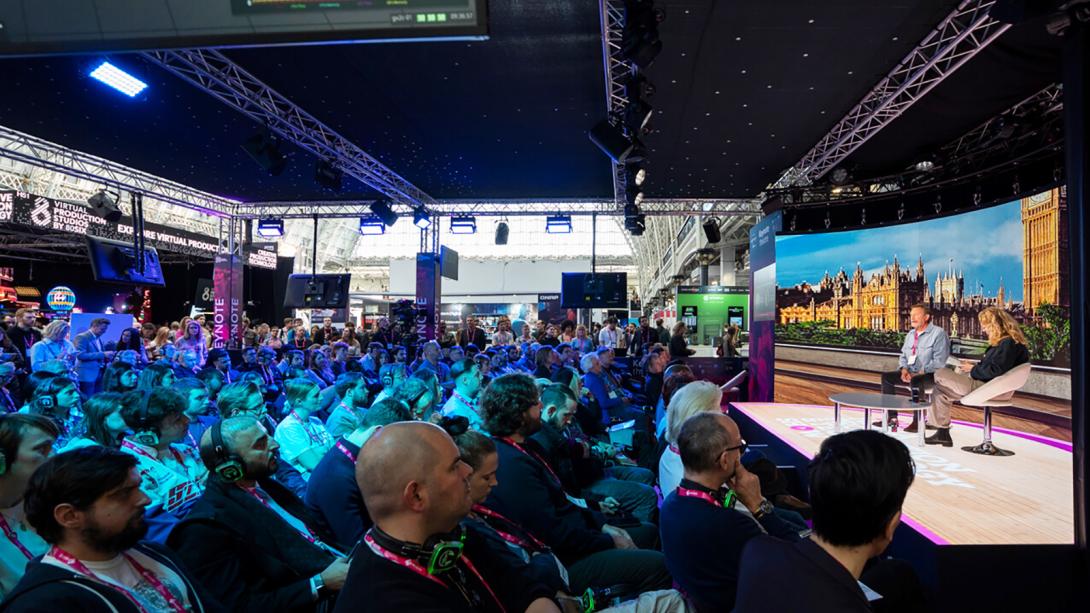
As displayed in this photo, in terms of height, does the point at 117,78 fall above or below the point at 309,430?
above

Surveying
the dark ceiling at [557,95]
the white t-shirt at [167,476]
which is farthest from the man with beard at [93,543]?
the dark ceiling at [557,95]

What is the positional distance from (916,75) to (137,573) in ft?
20.9

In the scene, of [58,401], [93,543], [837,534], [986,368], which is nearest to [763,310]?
[986,368]

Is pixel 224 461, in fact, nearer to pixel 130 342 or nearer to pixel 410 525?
pixel 410 525

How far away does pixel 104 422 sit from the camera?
263 cm

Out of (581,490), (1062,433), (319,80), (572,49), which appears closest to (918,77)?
(572,49)

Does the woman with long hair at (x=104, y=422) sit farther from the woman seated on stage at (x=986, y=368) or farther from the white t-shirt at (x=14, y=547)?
the woman seated on stage at (x=986, y=368)

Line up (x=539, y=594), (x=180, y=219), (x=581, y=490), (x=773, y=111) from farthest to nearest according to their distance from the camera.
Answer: (x=180, y=219) → (x=773, y=111) → (x=581, y=490) → (x=539, y=594)

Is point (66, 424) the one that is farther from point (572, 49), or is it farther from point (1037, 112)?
point (1037, 112)

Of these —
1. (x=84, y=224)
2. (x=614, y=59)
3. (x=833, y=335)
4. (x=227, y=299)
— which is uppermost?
(x=614, y=59)

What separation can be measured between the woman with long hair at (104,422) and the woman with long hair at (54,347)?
420 cm

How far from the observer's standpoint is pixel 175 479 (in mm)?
2559

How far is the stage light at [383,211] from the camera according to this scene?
11.0m

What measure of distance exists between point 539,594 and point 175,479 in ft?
6.16
